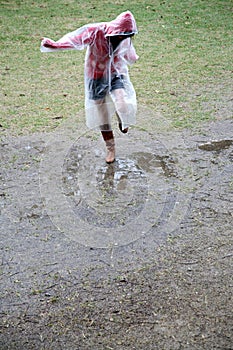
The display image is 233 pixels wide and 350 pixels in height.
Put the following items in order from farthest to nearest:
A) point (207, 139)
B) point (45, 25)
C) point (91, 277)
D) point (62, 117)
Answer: point (45, 25) < point (62, 117) < point (207, 139) < point (91, 277)

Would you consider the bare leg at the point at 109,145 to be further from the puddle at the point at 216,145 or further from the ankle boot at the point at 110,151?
the puddle at the point at 216,145

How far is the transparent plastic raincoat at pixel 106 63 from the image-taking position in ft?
13.0

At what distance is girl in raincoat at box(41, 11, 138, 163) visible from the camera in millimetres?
3967

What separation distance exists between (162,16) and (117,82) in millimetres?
6541

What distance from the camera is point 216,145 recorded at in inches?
191

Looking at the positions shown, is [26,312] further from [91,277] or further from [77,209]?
[77,209]

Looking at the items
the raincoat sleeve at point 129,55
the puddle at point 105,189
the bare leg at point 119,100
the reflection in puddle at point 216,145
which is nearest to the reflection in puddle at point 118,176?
the puddle at point 105,189

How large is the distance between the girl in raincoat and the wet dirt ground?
18.6 inches

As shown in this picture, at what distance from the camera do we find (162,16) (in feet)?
33.5

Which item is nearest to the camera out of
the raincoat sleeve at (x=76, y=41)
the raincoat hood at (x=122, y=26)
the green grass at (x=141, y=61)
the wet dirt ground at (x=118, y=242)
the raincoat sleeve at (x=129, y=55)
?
the wet dirt ground at (x=118, y=242)

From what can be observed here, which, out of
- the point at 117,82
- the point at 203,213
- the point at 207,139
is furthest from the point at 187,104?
the point at 203,213

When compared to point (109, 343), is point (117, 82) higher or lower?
higher

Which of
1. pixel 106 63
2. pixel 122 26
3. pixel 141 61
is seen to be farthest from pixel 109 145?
pixel 141 61

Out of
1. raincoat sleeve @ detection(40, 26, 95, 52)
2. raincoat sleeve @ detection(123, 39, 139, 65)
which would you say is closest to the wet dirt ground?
raincoat sleeve @ detection(123, 39, 139, 65)
